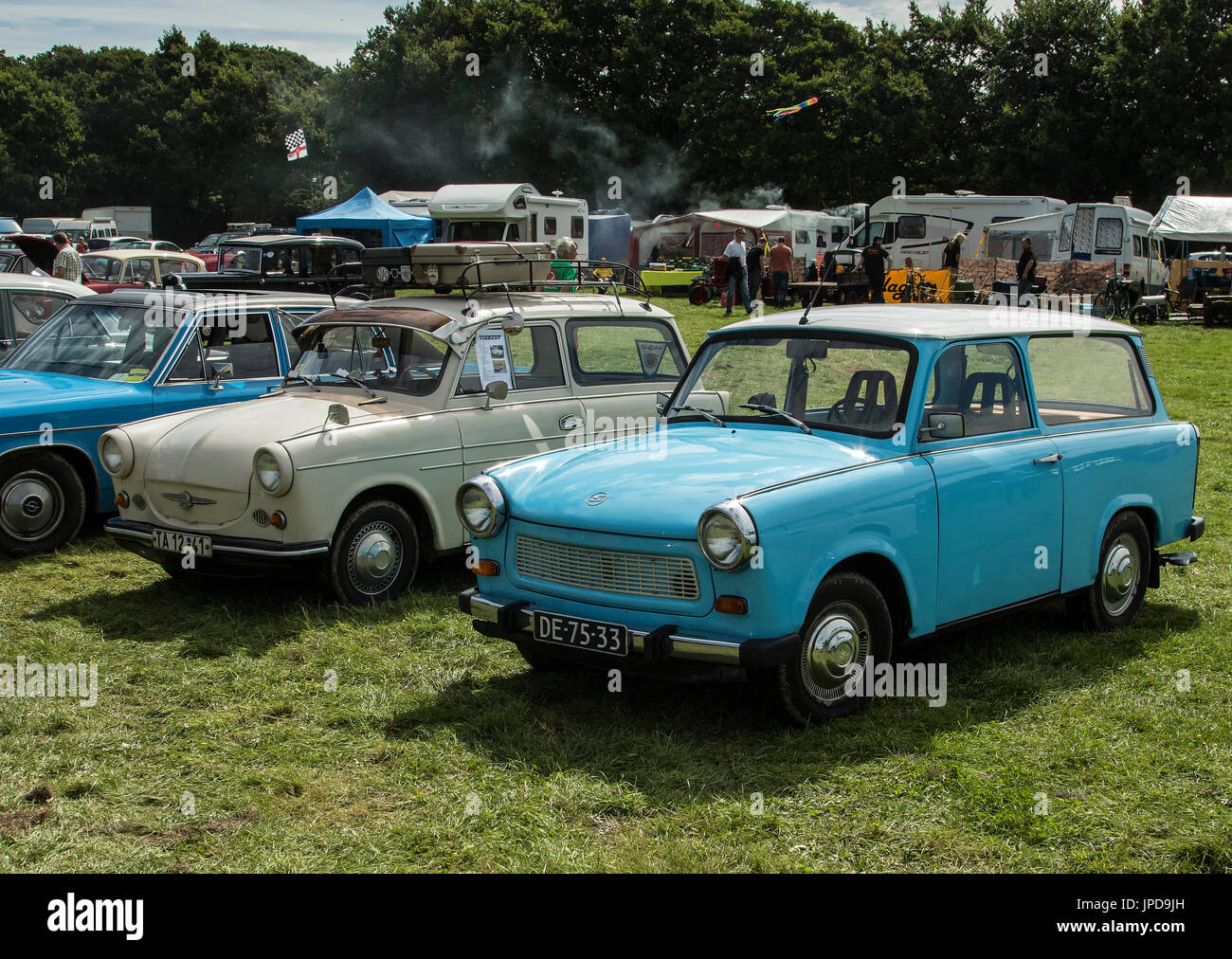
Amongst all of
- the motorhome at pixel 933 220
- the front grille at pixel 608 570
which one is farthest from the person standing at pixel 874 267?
the front grille at pixel 608 570

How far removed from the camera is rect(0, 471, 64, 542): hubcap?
773 centimetres

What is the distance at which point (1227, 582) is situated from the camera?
7230mm

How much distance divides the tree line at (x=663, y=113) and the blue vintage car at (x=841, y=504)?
156ft

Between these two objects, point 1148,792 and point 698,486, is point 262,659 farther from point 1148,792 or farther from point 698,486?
point 1148,792

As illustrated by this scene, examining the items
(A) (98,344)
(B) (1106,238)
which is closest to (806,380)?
(A) (98,344)

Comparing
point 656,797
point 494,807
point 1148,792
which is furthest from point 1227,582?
point 494,807

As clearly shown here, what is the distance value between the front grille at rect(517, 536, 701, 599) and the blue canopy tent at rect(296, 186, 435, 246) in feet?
81.5

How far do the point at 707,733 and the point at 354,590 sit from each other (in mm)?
2636

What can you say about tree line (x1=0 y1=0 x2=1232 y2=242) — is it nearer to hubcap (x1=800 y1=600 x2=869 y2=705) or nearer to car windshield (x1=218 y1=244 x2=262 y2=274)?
car windshield (x1=218 y1=244 x2=262 y2=274)

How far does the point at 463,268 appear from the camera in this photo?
25.1 feet

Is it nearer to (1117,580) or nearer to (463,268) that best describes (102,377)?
(463,268)

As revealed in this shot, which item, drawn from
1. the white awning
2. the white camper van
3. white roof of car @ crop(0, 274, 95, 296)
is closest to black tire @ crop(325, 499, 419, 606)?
white roof of car @ crop(0, 274, 95, 296)

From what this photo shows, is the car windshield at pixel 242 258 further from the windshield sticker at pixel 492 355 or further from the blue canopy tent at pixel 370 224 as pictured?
the windshield sticker at pixel 492 355

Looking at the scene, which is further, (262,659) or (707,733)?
(262,659)
